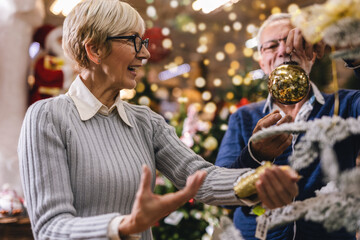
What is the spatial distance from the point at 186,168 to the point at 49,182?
1.24ft

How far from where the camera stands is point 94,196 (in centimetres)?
89

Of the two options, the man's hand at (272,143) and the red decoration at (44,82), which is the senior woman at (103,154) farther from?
the red decoration at (44,82)

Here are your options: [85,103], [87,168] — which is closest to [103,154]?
[87,168]

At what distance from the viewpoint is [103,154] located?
3.10 ft

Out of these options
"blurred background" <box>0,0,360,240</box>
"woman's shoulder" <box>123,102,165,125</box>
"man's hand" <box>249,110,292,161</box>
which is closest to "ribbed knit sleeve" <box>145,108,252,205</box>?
"woman's shoulder" <box>123,102,165,125</box>

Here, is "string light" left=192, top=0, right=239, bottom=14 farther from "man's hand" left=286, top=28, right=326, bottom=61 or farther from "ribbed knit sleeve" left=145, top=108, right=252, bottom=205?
"ribbed knit sleeve" left=145, top=108, right=252, bottom=205

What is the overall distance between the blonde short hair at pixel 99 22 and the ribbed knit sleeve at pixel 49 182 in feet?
0.73

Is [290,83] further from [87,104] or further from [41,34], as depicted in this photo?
[41,34]

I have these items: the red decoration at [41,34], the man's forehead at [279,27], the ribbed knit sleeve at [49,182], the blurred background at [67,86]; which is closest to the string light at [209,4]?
the blurred background at [67,86]

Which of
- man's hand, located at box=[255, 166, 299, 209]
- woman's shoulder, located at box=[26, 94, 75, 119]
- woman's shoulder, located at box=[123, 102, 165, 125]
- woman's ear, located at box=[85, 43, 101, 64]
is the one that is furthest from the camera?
woman's shoulder, located at box=[123, 102, 165, 125]

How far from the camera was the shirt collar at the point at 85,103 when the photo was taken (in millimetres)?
994

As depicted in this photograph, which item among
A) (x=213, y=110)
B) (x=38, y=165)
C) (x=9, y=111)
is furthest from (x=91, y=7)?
(x=213, y=110)

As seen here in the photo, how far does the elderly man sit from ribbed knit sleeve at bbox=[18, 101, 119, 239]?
1.59 feet

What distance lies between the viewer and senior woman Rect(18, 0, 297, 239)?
0.72 meters
